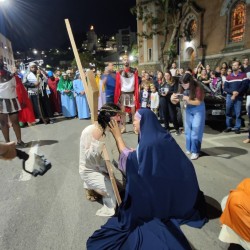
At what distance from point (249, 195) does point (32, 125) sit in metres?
8.37

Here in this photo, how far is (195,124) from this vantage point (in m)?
4.97

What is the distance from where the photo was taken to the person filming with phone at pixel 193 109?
490 centimetres

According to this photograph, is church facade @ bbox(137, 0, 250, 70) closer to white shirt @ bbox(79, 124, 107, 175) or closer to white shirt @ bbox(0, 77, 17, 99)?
white shirt @ bbox(0, 77, 17, 99)

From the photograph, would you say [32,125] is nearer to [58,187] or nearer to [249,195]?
[58,187]

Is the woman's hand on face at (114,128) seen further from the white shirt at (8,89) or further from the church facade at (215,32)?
the church facade at (215,32)

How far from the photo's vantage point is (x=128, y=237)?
2.27 meters

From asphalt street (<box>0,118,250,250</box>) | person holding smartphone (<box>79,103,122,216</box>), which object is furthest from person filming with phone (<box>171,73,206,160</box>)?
person holding smartphone (<box>79,103,122,216</box>)

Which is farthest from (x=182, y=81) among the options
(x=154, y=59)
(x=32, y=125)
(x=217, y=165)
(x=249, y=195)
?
(x=154, y=59)

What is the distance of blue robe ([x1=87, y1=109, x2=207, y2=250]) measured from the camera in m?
2.24

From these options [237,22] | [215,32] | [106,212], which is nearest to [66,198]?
[106,212]

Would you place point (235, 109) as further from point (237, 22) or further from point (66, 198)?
point (237, 22)

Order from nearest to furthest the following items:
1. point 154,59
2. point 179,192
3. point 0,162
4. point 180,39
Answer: point 179,192
point 0,162
point 180,39
point 154,59

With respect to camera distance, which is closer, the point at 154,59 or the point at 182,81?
the point at 182,81

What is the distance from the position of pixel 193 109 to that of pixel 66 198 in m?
2.92
